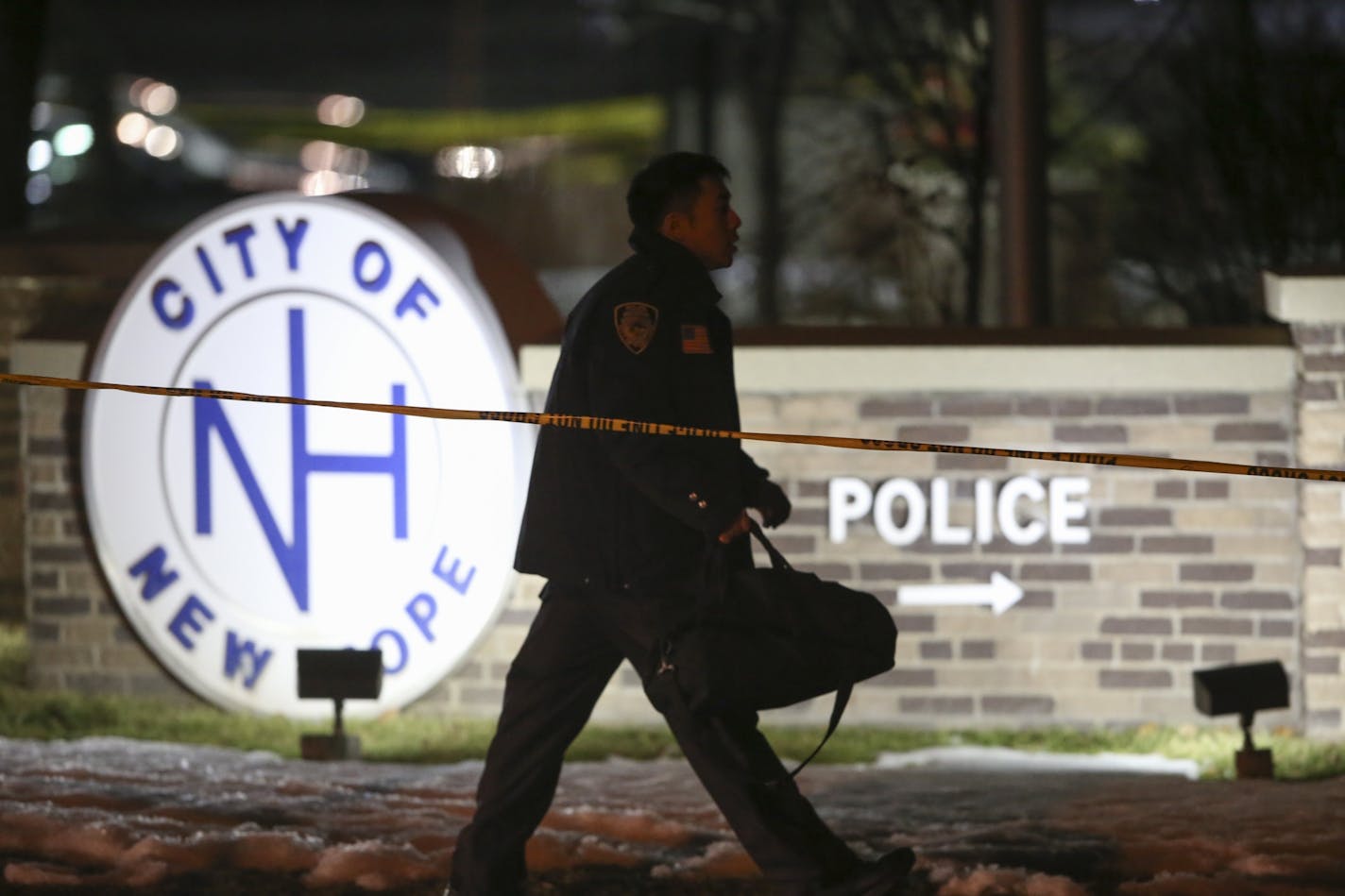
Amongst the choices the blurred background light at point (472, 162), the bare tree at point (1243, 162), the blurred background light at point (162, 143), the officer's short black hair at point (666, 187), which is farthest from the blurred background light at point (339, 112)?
the officer's short black hair at point (666, 187)

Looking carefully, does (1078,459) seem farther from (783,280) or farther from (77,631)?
(783,280)

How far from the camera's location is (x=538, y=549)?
15.8 feet

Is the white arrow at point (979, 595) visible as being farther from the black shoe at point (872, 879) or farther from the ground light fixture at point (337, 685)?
the black shoe at point (872, 879)

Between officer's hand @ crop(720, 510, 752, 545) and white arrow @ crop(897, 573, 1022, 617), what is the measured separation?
87.3 inches

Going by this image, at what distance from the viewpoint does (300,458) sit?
6867 millimetres

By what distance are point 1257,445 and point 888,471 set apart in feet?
4.02

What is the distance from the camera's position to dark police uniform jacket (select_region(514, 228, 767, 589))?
4566mm

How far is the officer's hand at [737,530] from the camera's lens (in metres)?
4.57

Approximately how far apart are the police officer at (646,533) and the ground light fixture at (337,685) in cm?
161

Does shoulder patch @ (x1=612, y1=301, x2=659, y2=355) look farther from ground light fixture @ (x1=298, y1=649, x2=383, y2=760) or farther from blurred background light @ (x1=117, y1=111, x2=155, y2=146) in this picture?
blurred background light @ (x1=117, y1=111, x2=155, y2=146)

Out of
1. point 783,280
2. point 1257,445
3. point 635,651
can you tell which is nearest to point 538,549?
point 635,651

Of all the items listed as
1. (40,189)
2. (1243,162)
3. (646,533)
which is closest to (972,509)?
(646,533)

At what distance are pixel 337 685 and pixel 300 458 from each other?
2.83 ft

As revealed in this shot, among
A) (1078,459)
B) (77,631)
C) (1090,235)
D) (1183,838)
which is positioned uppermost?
(1090,235)
